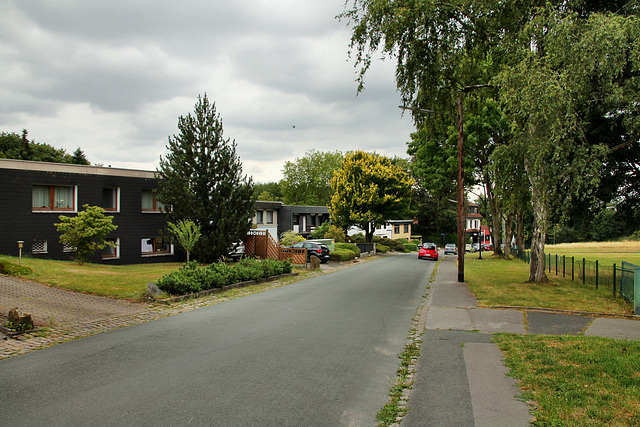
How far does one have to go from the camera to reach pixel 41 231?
24453 millimetres

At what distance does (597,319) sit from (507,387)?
666cm

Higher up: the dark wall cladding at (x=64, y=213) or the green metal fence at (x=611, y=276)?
the dark wall cladding at (x=64, y=213)

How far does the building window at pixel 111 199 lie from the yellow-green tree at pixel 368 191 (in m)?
26.4

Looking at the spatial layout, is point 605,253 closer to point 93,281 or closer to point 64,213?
point 93,281

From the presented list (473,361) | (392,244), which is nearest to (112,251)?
(473,361)

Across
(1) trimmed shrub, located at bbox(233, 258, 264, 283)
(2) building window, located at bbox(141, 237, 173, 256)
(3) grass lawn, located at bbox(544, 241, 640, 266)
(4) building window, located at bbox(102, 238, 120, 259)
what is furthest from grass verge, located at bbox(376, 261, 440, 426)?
(3) grass lawn, located at bbox(544, 241, 640, 266)

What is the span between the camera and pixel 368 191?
4816 centimetres

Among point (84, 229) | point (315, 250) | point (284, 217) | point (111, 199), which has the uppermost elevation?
point (111, 199)

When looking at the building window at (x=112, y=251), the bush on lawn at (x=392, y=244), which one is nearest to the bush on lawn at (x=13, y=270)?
the building window at (x=112, y=251)

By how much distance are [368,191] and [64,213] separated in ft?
99.4

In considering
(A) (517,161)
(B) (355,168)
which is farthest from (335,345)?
(B) (355,168)

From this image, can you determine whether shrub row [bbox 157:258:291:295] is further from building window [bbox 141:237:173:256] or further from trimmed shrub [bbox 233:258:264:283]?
building window [bbox 141:237:173:256]

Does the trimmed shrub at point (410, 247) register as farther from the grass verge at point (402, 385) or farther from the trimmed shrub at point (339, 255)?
the grass verge at point (402, 385)

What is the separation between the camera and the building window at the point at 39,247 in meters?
24.2
